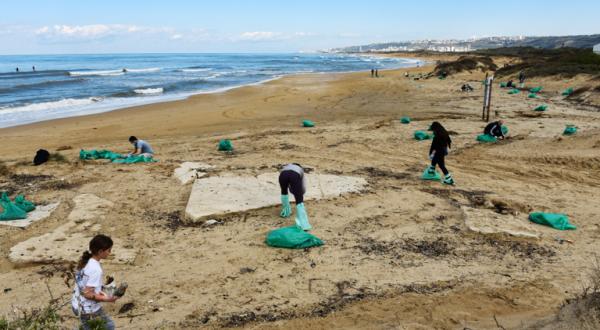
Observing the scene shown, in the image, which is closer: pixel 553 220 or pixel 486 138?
pixel 553 220

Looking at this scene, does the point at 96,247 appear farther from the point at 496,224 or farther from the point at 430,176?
the point at 430,176

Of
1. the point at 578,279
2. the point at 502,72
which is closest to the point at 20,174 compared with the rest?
the point at 578,279

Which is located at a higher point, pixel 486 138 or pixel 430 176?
pixel 486 138

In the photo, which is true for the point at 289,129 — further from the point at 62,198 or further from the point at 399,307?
the point at 399,307

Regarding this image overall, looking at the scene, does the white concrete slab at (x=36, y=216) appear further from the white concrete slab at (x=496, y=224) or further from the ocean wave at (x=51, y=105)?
the ocean wave at (x=51, y=105)

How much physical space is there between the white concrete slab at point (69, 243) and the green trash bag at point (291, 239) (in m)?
1.88

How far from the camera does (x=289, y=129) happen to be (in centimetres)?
1512

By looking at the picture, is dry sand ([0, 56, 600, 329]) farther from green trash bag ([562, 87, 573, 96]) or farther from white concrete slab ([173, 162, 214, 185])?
green trash bag ([562, 87, 573, 96])

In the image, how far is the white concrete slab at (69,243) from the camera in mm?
5770

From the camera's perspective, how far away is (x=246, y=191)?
8078 millimetres

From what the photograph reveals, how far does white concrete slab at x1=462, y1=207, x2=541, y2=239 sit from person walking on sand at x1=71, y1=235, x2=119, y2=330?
509cm

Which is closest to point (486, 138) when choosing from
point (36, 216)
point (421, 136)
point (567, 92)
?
point (421, 136)

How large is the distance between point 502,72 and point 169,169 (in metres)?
30.3

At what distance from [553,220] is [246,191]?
5.05 m
